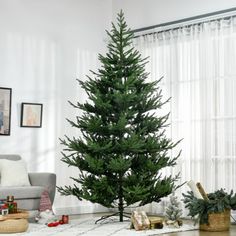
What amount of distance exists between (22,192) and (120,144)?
1188mm

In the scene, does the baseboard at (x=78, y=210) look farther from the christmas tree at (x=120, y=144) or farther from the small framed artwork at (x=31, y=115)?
the christmas tree at (x=120, y=144)

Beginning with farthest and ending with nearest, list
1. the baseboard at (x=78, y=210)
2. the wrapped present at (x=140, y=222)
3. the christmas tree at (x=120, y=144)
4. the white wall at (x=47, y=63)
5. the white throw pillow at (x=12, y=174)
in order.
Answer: the baseboard at (x=78, y=210)
the white wall at (x=47, y=63)
the white throw pillow at (x=12, y=174)
the christmas tree at (x=120, y=144)
the wrapped present at (x=140, y=222)

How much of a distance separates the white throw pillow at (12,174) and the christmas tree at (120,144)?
65 cm

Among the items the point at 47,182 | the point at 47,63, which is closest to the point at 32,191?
the point at 47,182

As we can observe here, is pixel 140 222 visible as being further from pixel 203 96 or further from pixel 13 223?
pixel 203 96

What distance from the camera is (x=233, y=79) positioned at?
6.48m

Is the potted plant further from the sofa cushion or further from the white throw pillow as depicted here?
the white throw pillow

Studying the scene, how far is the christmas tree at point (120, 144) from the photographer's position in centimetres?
591

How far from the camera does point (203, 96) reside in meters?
6.80

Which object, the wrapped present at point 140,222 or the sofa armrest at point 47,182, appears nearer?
the wrapped present at point 140,222

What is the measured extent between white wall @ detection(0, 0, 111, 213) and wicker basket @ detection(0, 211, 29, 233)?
183cm

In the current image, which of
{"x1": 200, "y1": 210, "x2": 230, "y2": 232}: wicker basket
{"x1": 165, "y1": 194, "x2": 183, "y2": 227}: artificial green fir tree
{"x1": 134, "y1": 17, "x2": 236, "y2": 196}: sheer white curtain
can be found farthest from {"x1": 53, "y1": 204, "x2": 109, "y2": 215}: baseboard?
{"x1": 200, "y1": 210, "x2": 230, "y2": 232}: wicker basket

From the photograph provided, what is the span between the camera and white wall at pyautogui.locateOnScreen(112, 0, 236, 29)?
22.7ft

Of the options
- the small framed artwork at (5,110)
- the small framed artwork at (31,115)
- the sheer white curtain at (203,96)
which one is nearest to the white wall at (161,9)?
the sheer white curtain at (203,96)
